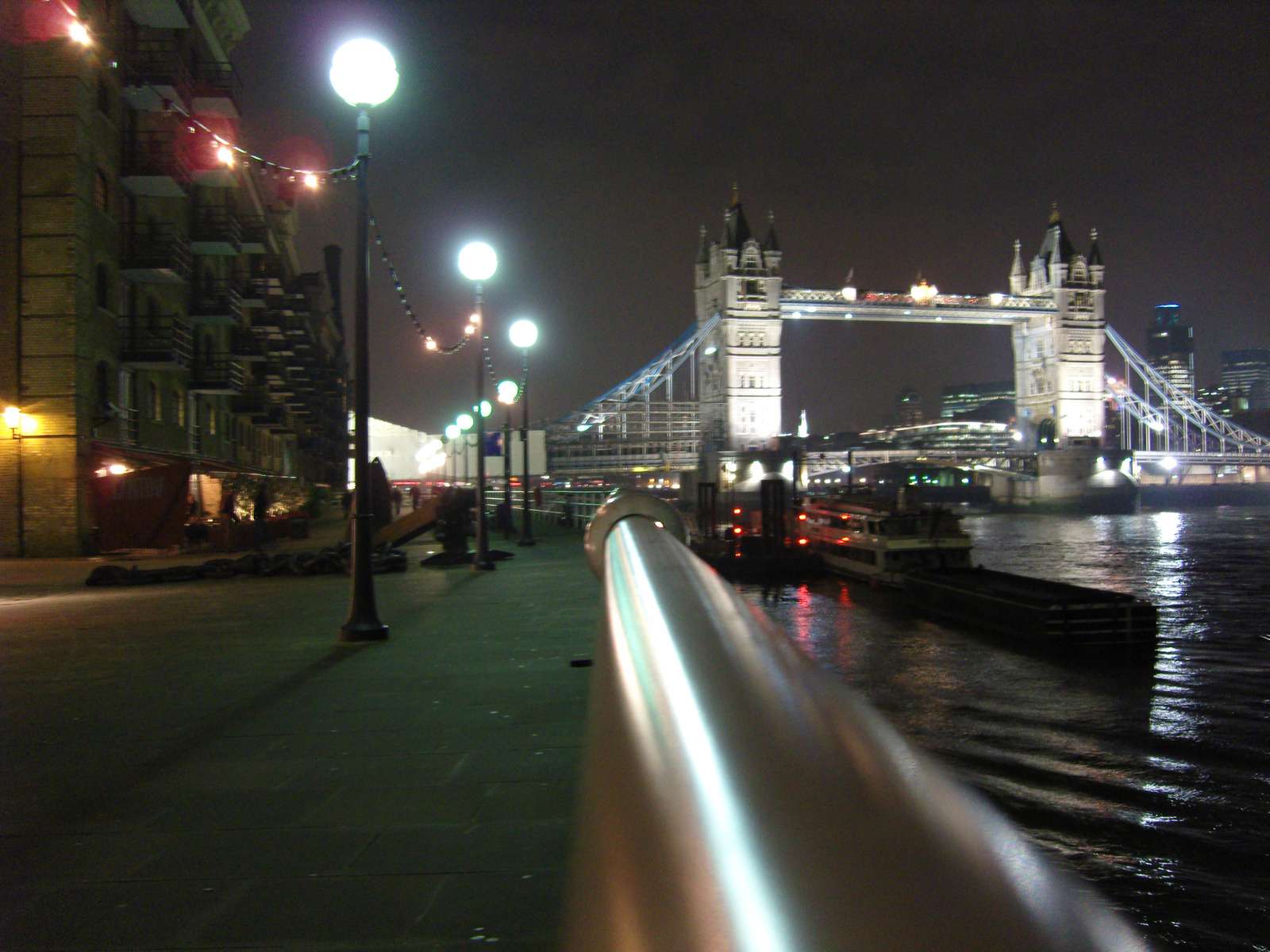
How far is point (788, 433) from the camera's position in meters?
83.6

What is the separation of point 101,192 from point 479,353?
442 inches

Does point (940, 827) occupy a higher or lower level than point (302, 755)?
higher

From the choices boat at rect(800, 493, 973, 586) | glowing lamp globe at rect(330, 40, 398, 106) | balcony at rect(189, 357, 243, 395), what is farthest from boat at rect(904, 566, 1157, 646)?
balcony at rect(189, 357, 243, 395)

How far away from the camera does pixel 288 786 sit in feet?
12.6

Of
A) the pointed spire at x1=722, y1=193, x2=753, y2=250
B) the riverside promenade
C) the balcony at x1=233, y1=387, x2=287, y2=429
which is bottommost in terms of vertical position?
the riverside promenade

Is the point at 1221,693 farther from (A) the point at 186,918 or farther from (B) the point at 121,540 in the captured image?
(B) the point at 121,540

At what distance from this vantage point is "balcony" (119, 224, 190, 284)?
70.2ft

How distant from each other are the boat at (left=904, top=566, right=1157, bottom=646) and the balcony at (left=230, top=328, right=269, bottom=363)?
24534mm

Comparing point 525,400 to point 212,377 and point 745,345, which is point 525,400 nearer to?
point 212,377

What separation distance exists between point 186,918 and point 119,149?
2291cm

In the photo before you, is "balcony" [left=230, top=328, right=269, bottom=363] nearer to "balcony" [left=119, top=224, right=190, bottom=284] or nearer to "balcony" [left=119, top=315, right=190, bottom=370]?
A: "balcony" [left=119, top=315, right=190, bottom=370]

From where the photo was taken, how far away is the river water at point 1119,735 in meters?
3.97

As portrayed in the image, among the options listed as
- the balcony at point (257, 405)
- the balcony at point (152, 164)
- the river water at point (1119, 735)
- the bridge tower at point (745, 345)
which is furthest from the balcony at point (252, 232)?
the bridge tower at point (745, 345)

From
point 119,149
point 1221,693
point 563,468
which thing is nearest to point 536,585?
point 1221,693
